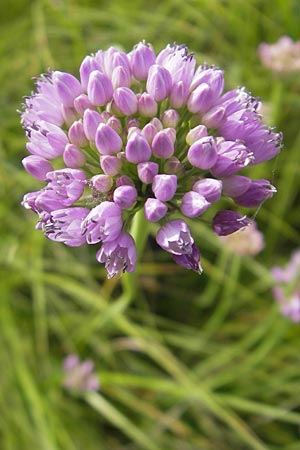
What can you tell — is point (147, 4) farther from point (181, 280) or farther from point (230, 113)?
point (230, 113)

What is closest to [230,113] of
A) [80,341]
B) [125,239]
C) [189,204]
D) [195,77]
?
[195,77]

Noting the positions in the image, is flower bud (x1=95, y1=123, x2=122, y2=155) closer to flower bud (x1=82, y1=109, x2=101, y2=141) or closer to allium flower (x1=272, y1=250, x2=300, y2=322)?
flower bud (x1=82, y1=109, x2=101, y2=141)

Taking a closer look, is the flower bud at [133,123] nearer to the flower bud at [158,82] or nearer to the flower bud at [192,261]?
the flower bud at [158,82]

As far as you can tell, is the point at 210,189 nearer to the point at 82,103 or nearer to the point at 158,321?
the point at 82,103

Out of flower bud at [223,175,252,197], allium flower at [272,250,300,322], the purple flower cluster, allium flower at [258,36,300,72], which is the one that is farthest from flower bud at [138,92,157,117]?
allium flower at [258,36,300,72]

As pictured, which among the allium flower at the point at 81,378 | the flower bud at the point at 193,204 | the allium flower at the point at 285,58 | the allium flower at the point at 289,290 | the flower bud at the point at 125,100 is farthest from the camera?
the allium flower at the point at 285,58

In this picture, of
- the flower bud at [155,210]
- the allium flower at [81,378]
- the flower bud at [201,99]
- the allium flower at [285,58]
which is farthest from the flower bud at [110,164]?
the allium flower at [285,58]
